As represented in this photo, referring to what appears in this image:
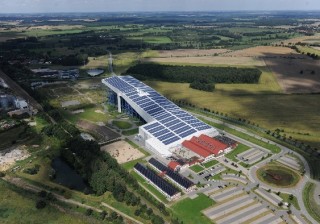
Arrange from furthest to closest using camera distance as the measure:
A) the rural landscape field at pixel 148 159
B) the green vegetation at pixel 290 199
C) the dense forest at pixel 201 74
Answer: the dense forest at pixel 201 74 → the green vegetation at pixel 290 199 → the rural landscape field at pixel 148 159

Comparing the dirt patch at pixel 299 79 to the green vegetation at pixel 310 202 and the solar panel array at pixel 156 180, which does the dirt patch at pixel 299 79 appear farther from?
the solar panel array at pixel 156 180

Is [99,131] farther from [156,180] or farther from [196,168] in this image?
[196,168]

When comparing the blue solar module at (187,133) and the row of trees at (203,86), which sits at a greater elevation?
the blue solar module at (187,133)

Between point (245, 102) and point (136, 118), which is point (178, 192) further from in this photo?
point (245, 102)

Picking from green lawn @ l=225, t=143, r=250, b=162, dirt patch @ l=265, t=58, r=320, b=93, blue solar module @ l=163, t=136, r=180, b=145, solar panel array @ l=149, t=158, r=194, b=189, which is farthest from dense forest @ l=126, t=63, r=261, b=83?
solar panel array @ l=149, t=158, r=194, b=189

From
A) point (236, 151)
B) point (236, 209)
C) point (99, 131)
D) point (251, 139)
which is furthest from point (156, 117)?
point (236, 209)

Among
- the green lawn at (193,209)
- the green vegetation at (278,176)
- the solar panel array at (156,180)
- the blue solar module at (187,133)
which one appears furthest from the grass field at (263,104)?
the solar panel array at (156,180)

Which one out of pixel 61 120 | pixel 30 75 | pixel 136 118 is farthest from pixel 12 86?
pixel 136 118
